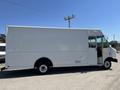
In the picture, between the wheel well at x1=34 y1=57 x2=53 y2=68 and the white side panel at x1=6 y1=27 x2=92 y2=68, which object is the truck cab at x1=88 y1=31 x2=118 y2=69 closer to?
the white side panel at x1=6 y1=27 x2=92 y2=68

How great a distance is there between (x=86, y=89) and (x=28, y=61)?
4.98m

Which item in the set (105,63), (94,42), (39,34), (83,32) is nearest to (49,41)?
(39,34)

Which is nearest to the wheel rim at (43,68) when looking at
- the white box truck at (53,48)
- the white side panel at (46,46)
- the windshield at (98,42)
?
the white box truck at (53,48)

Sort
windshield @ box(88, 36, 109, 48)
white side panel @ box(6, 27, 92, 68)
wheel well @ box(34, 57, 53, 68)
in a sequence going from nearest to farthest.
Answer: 1. white side panel @ box(6, 27, 92, 68)
2. wheel well @ box(34, 57, 53, 68)
3. windshield @ box(88, 36, 109, 48)

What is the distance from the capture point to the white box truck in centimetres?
1109

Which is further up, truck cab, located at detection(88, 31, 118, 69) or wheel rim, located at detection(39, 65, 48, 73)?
truck cab, located at detection(88, 31, 118, 69)

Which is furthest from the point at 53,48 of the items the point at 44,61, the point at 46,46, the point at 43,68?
the point at 43,68

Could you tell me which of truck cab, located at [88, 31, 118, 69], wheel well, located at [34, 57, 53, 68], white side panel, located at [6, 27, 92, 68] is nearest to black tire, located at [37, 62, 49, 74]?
wheel well, located at [34, 57, 53, 68]

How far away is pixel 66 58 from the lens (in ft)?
39.9

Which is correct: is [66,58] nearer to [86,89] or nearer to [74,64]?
[74,64]

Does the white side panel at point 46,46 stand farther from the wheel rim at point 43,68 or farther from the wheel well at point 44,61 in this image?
the wheel rim at point 43,68

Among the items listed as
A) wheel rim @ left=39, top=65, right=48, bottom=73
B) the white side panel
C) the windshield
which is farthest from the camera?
the windshield

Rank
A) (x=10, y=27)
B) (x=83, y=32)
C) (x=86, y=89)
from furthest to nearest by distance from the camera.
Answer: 1. (x=83, y=32)
2. (x=10, y=27)
3. (x=86, y=89)

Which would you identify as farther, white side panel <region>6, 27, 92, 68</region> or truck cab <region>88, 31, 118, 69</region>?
truck cab <region>88, 31, 118, 69</region>
